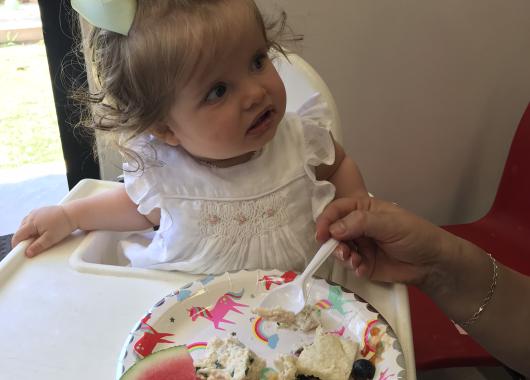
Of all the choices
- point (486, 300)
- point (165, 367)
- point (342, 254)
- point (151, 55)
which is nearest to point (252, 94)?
point (151, 55)

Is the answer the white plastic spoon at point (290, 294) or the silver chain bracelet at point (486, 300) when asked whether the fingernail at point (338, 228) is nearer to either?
the white plastic spoon at point (290, 294)

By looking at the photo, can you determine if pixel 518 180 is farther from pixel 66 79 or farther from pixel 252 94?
pixel 66 79

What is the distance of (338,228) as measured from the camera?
2.36ft

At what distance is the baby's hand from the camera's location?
83cm

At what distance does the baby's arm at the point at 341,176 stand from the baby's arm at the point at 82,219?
0.30 meters

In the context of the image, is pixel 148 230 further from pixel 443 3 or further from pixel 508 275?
pixel 443 3

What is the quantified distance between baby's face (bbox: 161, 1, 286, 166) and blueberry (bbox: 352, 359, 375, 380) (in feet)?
1.13

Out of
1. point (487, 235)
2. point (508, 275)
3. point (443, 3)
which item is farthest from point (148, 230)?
point (443, 3)

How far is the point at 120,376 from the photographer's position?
1.88ft

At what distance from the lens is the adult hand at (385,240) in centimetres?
72

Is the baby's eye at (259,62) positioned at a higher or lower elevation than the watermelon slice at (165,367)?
higher

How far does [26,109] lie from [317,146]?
43.4 inches

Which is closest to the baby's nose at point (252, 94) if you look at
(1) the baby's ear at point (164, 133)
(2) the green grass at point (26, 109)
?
(1) the baby's ear at point (164, 133)

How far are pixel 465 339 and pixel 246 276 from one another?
1.97ft
